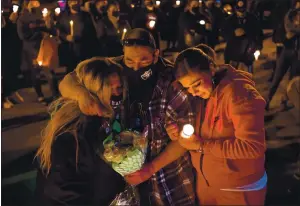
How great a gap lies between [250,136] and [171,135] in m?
0.44

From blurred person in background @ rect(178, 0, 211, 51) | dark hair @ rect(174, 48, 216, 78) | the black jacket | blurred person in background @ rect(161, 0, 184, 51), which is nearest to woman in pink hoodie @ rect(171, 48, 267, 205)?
dark hair @ rect(174, 48, 216, 78)

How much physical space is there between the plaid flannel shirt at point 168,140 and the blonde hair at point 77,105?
0.26m

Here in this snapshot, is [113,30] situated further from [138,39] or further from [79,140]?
[79,140]

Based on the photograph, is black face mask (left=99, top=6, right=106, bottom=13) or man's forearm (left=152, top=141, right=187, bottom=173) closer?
man's forearm (left=152, top=141, right=187, bottom=173)

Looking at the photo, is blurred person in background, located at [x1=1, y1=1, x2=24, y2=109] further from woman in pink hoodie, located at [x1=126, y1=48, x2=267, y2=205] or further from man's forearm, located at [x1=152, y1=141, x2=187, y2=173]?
woman in pink hoodie, located at [x1=126, y1=48, x2=267, y2=205]

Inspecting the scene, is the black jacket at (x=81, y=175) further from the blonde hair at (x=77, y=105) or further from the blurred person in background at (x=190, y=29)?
the blurred person in background at (x=190, y=29)

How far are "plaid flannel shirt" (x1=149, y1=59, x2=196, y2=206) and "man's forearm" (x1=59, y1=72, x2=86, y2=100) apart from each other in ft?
1.31

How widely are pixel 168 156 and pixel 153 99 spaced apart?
0.33m

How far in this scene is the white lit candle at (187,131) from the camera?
8.08 ft

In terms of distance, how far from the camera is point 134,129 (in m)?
2.73

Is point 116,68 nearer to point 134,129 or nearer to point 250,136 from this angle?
point 134,129

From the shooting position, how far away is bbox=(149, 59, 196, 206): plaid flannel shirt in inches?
106

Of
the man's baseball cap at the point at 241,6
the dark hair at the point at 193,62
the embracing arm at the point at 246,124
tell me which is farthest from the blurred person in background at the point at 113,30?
the embracing arm at the point at 246,124

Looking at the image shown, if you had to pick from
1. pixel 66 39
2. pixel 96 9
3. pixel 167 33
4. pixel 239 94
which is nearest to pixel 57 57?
pixel 66 39
